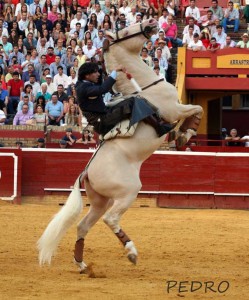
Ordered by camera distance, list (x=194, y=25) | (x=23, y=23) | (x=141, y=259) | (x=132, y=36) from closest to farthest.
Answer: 1. (x=132, y=36)
2. (x=141, y=259)
3. (x=194, y=25)
4. (x=23, y=23)

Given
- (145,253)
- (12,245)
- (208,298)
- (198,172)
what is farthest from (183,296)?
(198,172)

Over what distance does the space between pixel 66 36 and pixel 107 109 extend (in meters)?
14.8

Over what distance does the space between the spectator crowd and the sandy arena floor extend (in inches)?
175

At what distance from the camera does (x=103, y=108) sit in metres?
11.5

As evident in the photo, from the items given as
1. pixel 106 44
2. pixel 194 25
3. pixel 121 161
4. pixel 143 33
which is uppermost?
pixel 143 33

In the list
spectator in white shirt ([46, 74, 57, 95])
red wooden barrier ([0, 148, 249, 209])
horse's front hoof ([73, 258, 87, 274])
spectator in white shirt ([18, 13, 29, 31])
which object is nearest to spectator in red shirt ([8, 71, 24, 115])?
spectator in white shirt ([46, 74, 57, 95])

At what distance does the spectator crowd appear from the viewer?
76.4 feet

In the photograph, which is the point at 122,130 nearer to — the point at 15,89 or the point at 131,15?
the point at 15,89

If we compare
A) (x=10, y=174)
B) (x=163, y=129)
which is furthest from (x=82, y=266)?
(x=10, y=174)

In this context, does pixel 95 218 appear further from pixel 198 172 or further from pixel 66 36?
pixel 66 36

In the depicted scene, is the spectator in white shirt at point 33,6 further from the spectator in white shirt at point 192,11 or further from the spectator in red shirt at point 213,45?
the spectator in red shirt at point 213,45

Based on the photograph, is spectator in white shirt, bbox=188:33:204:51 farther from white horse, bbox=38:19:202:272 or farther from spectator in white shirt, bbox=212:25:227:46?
white horse, bbox=38:19:202:272

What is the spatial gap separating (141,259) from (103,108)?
84.2 inches

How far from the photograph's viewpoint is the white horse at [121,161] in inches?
444
